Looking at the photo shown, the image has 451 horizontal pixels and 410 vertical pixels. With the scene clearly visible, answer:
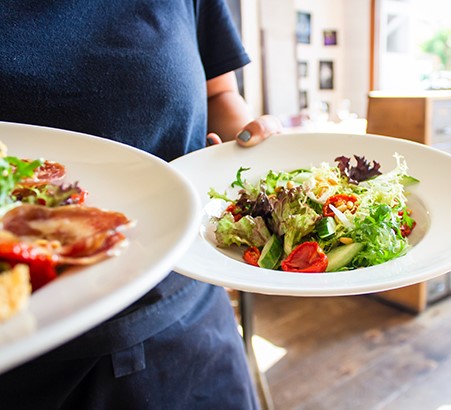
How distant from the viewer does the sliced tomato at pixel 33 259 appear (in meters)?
0.35

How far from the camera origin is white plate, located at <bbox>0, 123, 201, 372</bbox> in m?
0.26

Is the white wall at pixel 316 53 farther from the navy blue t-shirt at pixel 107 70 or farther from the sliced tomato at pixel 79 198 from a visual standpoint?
the sliced tomato at pixel 79 198

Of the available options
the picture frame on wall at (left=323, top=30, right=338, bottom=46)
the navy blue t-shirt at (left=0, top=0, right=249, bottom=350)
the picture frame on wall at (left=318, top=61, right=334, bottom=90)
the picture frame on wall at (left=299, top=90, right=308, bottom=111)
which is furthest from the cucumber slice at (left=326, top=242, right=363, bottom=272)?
the picture frame on wall at (left=323, top=30, right=338, bottom=46)

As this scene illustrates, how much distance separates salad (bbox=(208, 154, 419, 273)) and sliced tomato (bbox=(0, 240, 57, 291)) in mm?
362

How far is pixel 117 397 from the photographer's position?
77 centimetres

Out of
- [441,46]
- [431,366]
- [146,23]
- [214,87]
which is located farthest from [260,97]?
[146,23]

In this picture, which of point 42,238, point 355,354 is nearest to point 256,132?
point 42,238

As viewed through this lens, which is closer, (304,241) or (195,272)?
(195,272)

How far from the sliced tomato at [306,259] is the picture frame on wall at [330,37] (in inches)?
126

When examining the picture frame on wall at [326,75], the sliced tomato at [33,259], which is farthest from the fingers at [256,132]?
the picture frame on wall at [326,75]

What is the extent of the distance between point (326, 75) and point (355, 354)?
2165mm

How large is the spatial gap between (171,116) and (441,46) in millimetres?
3109

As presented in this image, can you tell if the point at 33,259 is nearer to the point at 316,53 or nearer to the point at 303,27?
the point at 303,27

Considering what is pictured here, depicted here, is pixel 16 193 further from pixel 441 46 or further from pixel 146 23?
pixel 441 46
